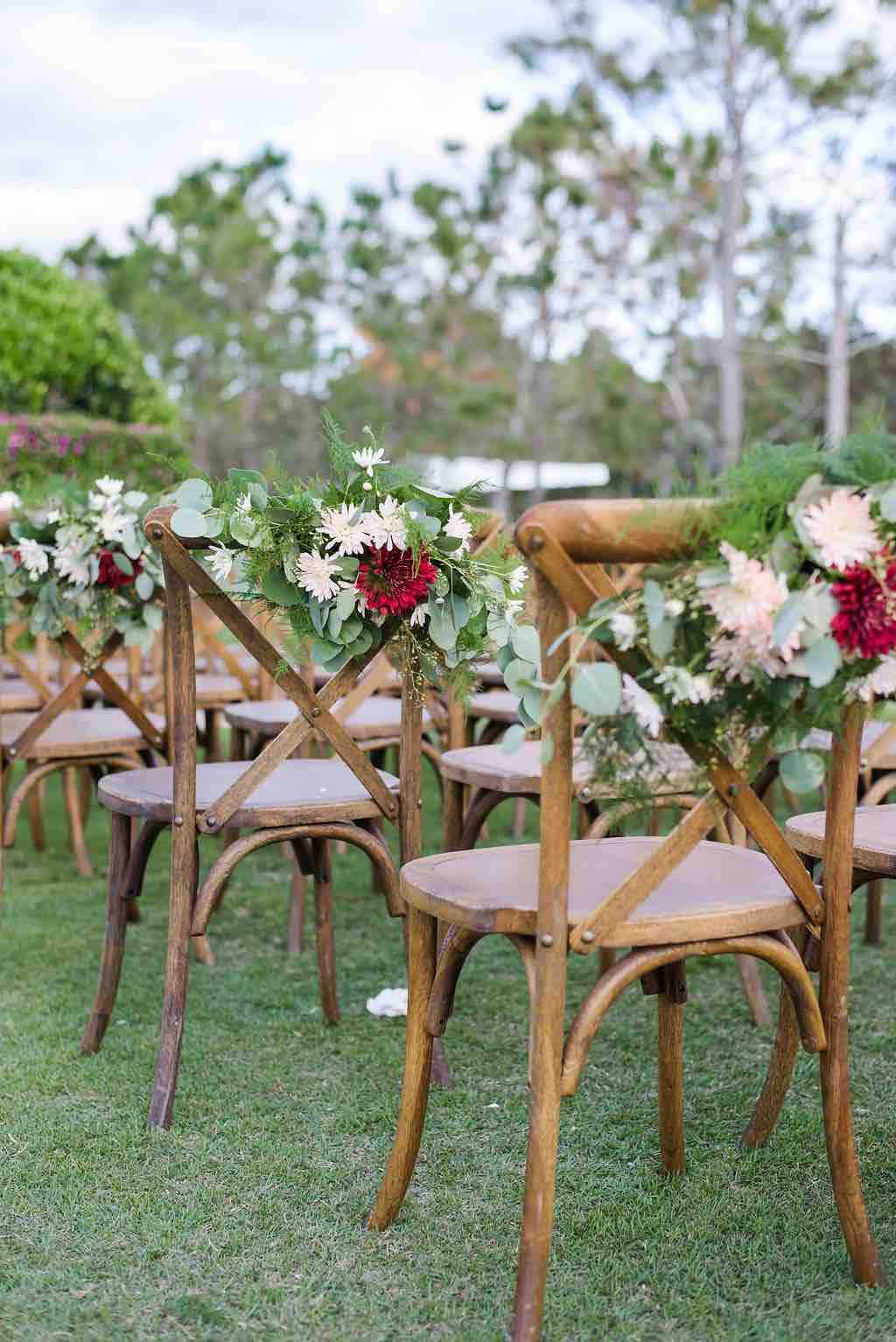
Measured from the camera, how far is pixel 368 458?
2014mm

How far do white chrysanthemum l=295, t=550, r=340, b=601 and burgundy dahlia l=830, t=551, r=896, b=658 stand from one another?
0.85m

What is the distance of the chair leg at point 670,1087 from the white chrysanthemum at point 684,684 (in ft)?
2.25

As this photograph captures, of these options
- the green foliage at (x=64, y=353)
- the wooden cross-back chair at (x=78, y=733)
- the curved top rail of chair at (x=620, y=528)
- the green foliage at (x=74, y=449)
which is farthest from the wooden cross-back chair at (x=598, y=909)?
the green foliage at (x=64, y=353)

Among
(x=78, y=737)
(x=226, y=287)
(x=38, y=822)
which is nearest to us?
(x=78, y=737)

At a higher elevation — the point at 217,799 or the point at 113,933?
the point at 217,799

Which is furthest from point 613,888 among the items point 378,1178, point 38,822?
point 38,822

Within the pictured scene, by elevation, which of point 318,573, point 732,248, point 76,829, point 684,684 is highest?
point 732,248

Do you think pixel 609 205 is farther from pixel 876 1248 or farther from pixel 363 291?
pixel 876 1248

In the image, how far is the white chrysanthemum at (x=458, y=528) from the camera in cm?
206

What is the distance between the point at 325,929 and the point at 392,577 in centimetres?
88

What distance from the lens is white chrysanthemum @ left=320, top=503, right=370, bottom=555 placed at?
6.50ft

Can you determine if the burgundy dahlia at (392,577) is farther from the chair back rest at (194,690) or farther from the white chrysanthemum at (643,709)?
the white chrysanthemum at (643,709)

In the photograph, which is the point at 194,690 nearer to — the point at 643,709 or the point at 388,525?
the point at 388,525

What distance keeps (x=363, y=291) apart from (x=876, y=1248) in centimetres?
1839
